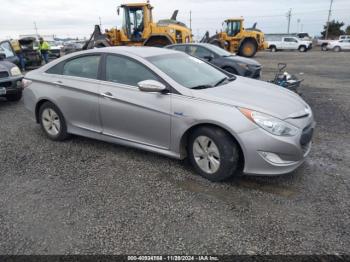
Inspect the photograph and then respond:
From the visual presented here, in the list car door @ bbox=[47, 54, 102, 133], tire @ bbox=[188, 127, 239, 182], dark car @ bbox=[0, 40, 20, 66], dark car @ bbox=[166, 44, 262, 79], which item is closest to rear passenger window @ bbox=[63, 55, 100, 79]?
car door @ bbox=[47, 54, 102, 133]

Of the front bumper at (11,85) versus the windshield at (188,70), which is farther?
the front bumper at (11,85)

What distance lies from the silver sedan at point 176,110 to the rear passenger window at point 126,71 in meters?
0.01

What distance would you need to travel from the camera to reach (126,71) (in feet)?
12.8

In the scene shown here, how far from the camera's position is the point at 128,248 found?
2410 millimetres

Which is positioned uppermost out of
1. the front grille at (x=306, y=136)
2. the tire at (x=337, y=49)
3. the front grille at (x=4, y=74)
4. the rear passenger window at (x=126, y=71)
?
the rear passenger window at (x=126, y=71)

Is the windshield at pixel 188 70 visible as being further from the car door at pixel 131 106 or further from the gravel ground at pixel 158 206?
the gravel ground at pixel 158 206

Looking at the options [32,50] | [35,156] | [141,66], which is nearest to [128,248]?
[141,66]

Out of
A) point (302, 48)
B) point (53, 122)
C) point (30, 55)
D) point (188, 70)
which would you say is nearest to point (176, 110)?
point (188, 70)

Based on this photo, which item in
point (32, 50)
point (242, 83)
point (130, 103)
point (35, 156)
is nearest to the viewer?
point (130, 103)

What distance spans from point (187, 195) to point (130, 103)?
140cm

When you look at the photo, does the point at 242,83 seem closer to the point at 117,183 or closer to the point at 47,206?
the point at 117,183

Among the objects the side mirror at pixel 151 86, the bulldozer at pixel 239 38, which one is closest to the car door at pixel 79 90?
the side mirror at pixel 151 86

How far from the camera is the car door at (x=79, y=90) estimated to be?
4.11 metres

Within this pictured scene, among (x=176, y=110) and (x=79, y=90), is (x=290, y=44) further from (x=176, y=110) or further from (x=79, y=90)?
(x=176, y=110)
